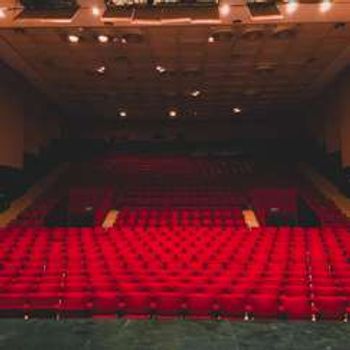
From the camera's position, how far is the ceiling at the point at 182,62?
934cm

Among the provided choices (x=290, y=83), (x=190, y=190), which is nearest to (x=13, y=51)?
(x=190, y=190)

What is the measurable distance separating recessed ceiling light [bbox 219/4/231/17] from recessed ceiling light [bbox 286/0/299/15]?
3.20 feet

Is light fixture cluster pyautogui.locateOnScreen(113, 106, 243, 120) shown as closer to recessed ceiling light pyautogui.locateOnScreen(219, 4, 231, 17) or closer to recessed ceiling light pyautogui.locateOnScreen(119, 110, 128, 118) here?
recessed ceiling light pyautogui.locateOnScreen(119, 110, 128, 118)

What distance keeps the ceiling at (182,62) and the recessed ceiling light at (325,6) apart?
639mm

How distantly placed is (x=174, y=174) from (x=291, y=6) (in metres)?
8.06

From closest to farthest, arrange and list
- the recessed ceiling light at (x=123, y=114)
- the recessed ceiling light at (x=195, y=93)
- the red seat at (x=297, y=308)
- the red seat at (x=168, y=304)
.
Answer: the red seat at (x=297, y=308) → the red seat at (x=168, y=304) → the recessed ceiling light at (x=195, y=93) → the recessed ceiling light at (x=123, y=114)

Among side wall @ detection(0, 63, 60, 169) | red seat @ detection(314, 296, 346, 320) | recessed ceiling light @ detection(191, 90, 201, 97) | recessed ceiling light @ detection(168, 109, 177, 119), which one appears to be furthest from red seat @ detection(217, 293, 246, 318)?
recessed ceiling light @ detection(168, 109, 177, 119)

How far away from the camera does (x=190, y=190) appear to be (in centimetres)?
1380

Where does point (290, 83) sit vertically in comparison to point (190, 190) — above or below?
above

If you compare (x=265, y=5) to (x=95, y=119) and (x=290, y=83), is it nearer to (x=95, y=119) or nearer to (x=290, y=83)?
(x=290, y=83)

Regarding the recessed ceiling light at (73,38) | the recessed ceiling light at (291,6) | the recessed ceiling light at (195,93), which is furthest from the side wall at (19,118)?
the recessed ceiling light at (291,6)

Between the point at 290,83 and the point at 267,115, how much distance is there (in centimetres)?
451

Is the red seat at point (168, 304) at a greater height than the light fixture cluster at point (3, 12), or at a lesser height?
lesser

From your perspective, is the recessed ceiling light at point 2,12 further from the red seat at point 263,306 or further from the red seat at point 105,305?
the red seat at point 263,306
